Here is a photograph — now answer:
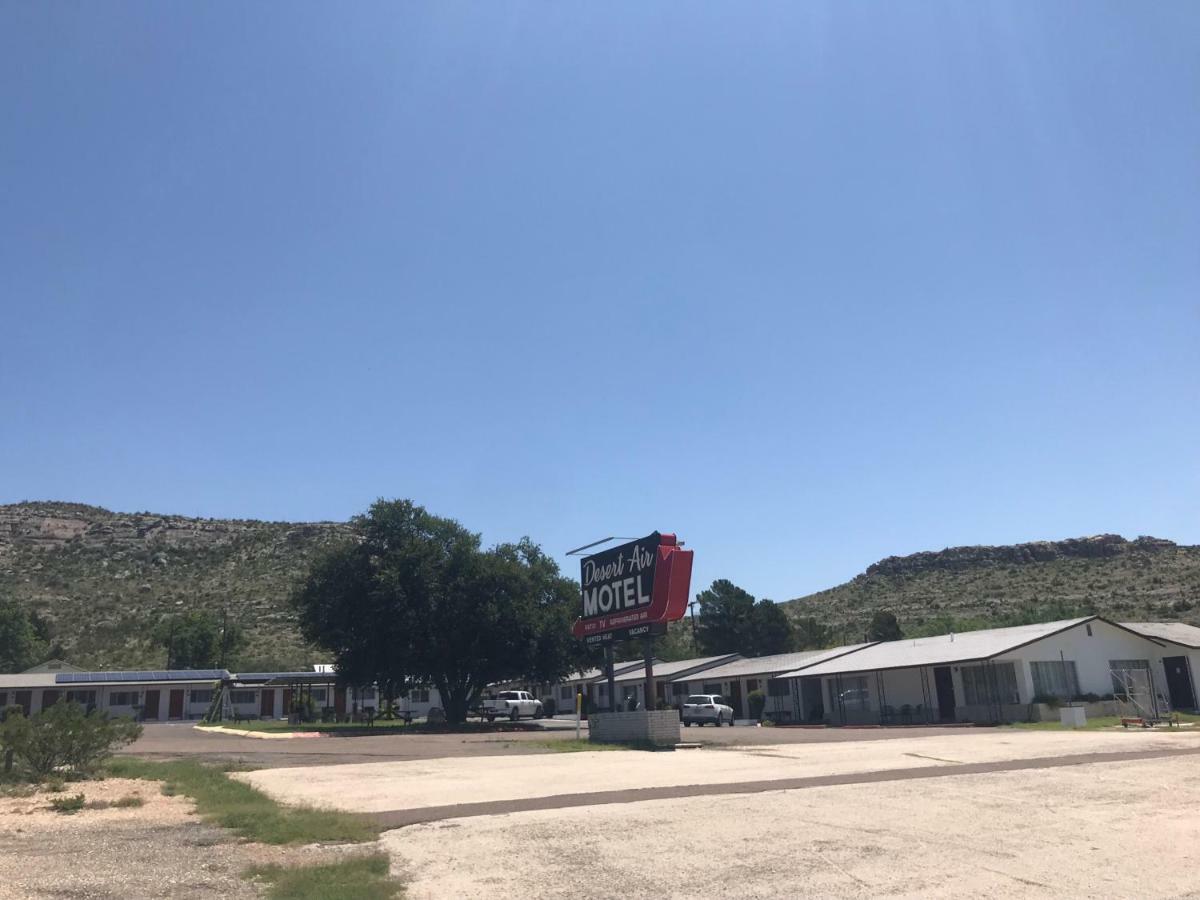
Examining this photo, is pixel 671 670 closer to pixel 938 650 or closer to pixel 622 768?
pixel 938 650

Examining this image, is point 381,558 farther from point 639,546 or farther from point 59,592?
point 59,592

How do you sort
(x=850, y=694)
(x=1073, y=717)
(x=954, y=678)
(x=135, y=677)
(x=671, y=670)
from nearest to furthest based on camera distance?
(x=1073, y=717) < (x=954, y=678) < (x=850, y=694) < (x=135, y=677) < (x=671, y=670)

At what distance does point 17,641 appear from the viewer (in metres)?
80.0

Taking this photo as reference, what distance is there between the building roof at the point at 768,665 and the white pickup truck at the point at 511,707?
10.1m

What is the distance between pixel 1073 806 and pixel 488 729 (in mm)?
33452

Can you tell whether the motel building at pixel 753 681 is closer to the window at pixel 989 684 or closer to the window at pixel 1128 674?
the window at pixel 989 684

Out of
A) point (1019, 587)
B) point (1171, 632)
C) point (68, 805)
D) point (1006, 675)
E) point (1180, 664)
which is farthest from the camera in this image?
point (1019, 587)

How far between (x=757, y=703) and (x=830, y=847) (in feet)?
141

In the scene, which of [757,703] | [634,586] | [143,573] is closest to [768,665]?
[757,703]

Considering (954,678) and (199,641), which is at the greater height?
(199,641)

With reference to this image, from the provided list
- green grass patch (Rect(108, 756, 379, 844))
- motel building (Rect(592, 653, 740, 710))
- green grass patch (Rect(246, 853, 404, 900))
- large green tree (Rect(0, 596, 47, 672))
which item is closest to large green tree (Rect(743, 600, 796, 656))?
motel building (Rect(592, 653, 740, 710))

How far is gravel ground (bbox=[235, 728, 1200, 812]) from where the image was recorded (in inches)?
607

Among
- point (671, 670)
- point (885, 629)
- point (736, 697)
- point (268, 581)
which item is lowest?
point (736, 697)

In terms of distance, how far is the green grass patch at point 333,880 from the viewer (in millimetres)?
7867
